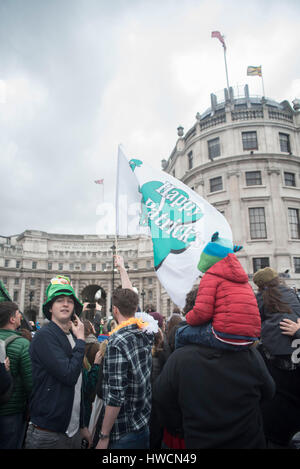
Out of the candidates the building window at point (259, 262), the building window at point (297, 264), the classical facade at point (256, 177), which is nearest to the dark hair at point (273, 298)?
the classical facade at point (256, 177)

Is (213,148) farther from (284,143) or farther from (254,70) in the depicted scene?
(254,70)

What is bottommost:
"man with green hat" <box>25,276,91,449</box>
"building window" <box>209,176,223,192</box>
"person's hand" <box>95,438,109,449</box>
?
"person's hand" <box>95,438,109,449</box>

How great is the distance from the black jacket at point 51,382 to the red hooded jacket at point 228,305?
1.48m

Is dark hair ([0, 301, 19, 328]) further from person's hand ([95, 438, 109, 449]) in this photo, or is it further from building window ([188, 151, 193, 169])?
building window ([188, 151, 193, 169])

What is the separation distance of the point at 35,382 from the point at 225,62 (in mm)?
36670

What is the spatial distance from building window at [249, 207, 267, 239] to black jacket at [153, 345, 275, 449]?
2559cm

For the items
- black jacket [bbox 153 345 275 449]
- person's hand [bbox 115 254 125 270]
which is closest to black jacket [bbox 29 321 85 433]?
black jacket [bbox 153 345 275 449]

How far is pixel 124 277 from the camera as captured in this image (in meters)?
4.64

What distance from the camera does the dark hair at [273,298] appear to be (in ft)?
11.9

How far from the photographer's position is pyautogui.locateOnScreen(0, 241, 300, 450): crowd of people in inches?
94.8

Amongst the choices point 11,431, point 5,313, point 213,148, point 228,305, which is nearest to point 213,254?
point 228,305

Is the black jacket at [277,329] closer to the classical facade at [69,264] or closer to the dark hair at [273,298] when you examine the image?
the dark hair at [273,298]

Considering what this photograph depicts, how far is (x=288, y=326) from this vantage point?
340 cm

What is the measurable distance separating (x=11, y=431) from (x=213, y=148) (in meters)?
30.3
